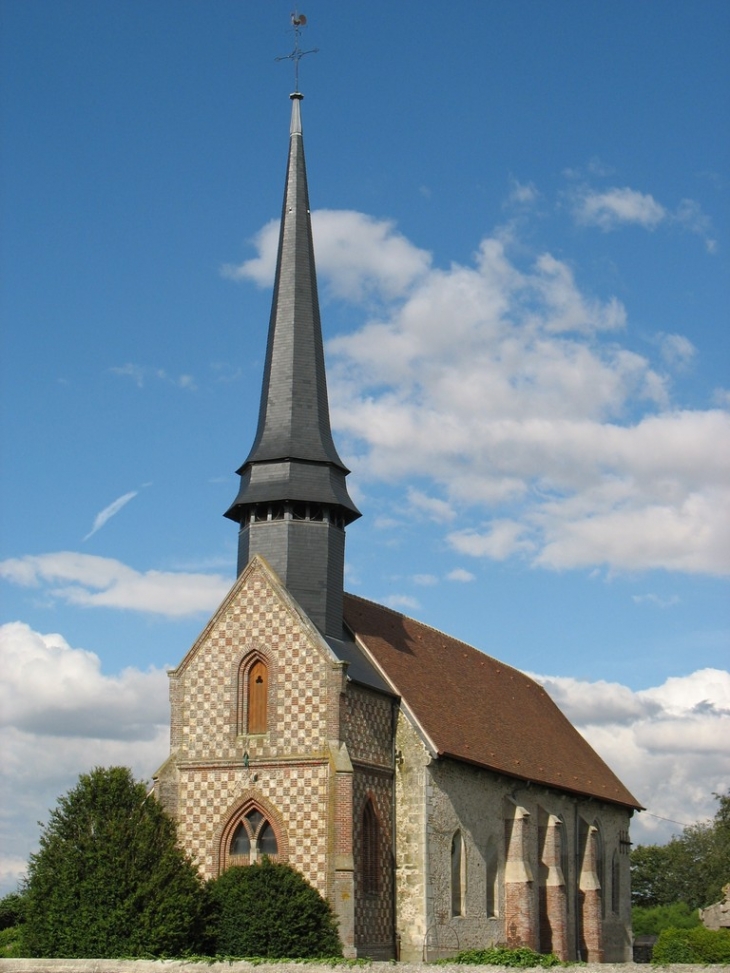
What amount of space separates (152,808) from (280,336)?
47.0 ft

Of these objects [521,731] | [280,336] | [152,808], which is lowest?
[152,808]

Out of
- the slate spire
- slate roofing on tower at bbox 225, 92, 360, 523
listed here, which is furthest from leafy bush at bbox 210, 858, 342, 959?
slate roofing on tower at bbox 225, 92, 360, 523

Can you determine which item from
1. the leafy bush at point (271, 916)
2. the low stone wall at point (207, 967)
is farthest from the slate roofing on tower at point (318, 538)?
the low stone wall at point (207, 967)

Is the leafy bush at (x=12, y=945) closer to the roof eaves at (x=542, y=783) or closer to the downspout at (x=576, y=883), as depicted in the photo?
the roof eaves at (x=542, y=783)

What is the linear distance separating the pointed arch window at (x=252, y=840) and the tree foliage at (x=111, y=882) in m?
2.53

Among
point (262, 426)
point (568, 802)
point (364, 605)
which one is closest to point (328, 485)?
point (262, 426)

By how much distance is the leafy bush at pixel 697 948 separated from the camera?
113 ft

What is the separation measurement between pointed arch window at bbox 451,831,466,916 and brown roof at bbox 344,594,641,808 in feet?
7.14

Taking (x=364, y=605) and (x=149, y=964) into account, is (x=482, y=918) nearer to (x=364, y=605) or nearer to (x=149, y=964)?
(x=364, y=605)

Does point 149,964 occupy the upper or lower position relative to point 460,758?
lower

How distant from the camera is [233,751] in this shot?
1209 inches

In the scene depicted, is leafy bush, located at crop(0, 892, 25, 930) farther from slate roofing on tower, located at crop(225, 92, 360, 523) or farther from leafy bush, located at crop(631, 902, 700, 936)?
leafy bush, located at crop(631, 902, 700, 936)

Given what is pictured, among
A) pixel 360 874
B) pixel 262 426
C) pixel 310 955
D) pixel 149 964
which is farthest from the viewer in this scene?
pixel 262 426

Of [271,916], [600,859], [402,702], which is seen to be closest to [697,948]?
[600,859]
